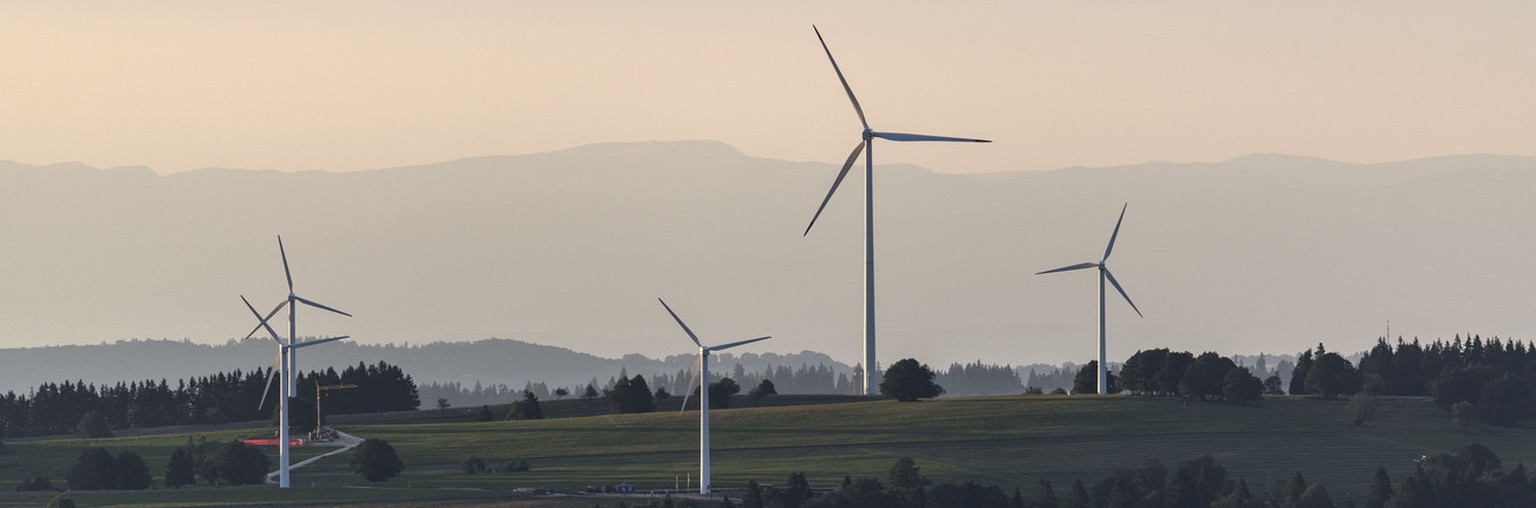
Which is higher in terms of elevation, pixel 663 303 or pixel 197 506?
pixel 663 303

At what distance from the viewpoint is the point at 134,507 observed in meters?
199

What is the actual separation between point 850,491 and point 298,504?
153 ft

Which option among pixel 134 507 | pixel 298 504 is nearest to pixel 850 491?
pixel 298 504

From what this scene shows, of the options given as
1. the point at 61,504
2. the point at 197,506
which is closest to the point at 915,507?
the point at 197,506

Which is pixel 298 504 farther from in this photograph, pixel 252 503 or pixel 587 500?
pixel 587 500

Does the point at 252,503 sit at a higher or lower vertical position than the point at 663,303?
lower

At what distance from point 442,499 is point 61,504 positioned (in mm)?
32735

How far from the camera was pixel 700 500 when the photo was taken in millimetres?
197000

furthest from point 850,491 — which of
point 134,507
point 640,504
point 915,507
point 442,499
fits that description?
point 134,507

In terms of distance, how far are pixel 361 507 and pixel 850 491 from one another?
4101 centimetres

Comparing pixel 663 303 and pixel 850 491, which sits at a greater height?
pixel 663 303

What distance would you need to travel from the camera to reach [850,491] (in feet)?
656

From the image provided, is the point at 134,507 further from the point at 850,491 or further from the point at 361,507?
the point at 850,491

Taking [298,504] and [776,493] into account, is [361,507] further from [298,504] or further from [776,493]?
[776,493]
